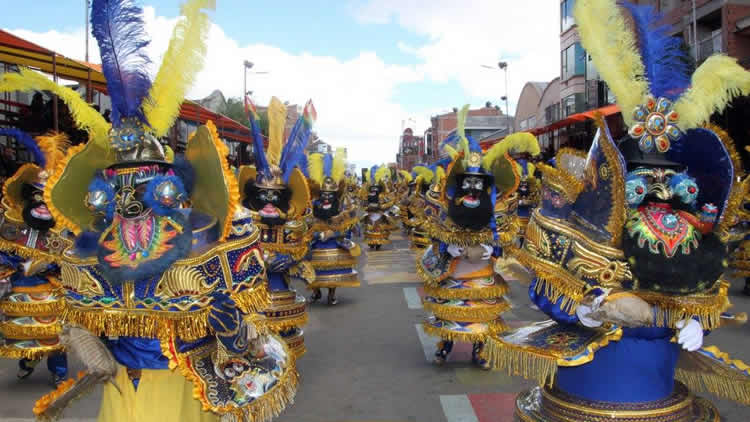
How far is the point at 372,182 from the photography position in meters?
20.7

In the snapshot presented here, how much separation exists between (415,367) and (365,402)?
1.11m

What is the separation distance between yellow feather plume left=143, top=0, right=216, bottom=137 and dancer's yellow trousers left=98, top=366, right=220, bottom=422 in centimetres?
116

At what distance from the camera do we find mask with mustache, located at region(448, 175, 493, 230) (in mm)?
5938

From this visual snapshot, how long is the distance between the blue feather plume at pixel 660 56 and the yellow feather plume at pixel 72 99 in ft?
8.31

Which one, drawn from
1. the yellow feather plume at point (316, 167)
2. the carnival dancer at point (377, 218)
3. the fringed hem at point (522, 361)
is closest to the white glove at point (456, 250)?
the fringed hem at point (522, 361)

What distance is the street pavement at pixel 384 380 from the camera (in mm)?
5238

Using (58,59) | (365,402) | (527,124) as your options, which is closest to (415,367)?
(365,402)

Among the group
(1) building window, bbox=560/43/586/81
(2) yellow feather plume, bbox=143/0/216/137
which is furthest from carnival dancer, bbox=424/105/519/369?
(1) building window, bbox=560/43/586/81

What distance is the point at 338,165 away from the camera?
421 inches

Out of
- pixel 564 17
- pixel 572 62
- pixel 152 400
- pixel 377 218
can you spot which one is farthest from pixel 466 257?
pixel 564 17

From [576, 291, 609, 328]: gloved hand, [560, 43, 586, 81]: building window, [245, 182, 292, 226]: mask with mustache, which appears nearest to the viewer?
[576, 291, 609, 328]: gloved hand

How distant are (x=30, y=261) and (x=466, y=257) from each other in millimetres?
4109

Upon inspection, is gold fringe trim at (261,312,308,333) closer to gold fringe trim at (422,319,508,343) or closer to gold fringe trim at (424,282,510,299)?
gold fringe trim at (422,319,508,343)

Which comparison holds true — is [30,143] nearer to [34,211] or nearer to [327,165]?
[34,211]
